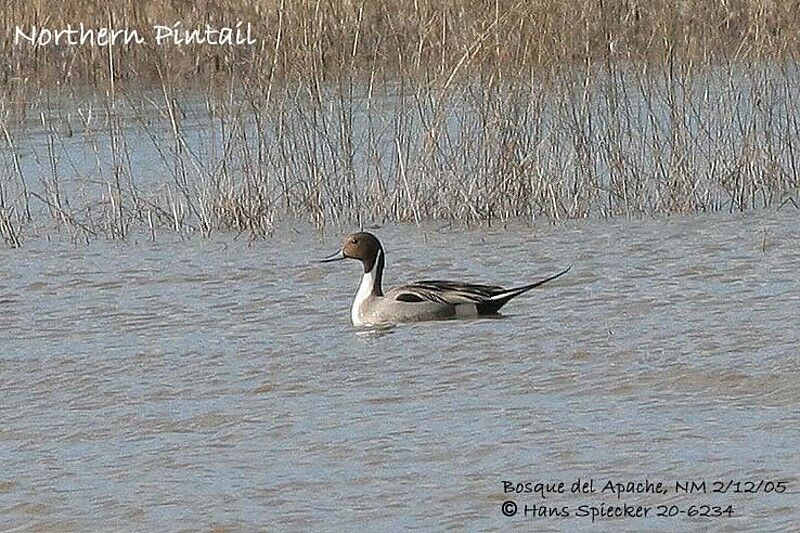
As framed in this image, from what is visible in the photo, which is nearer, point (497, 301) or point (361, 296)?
point (497, 301)

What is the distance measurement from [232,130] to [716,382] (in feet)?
14.9

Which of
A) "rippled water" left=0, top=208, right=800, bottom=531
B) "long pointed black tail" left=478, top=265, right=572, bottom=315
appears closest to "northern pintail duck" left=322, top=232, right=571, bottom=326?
"long pointed black tail" left=478, top=265, right=572, bottom=315

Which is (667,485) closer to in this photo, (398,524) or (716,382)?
(398,524)

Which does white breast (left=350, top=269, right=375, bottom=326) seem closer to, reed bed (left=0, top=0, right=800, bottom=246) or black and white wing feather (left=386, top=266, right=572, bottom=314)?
black and white wing feather (left=386, top=266, right=572, bottom=314)

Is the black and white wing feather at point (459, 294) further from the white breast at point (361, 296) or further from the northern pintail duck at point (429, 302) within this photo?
the white breast at point (361, 296)

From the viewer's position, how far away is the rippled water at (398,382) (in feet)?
19.3

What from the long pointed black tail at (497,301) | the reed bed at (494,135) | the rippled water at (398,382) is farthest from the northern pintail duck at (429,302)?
Answer: the reed bed at (494,135)

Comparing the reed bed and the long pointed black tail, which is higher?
the reed bed

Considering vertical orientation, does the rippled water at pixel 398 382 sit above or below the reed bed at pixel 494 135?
below

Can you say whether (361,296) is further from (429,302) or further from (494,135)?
(494,135)

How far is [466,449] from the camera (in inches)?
249

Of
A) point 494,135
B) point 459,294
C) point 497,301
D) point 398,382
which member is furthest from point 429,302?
point 494,135

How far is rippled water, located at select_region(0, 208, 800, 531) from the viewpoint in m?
5.89

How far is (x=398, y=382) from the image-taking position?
753 centimetres
